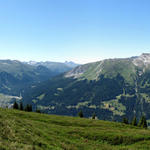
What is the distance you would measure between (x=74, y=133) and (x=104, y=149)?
40.5 ft

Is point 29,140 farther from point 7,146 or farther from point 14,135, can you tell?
point 7,146

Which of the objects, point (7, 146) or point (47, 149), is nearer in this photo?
point (7, 146)

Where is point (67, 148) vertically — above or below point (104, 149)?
above

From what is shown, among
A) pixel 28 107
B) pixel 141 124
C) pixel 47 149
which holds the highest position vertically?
pixel 47 149

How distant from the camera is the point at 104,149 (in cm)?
3303

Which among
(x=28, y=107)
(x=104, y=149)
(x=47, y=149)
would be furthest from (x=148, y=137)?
(x=28, y=107)

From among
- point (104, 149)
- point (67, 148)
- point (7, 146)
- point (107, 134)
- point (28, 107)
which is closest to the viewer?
point (7, 146)

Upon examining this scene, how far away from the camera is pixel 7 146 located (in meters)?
17.4

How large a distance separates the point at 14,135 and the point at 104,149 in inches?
827

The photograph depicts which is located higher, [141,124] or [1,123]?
[1,123]

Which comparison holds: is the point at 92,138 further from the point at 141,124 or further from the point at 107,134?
the point at 141,124

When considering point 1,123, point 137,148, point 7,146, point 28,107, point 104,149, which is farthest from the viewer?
point 28,107

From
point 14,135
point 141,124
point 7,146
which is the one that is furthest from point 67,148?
point 141,124

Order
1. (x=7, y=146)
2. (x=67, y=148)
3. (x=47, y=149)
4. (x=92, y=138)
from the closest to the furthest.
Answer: (x=7, y=146)
(x=47, y=149)
(x=67, y=148)
(x=92, y=138)
